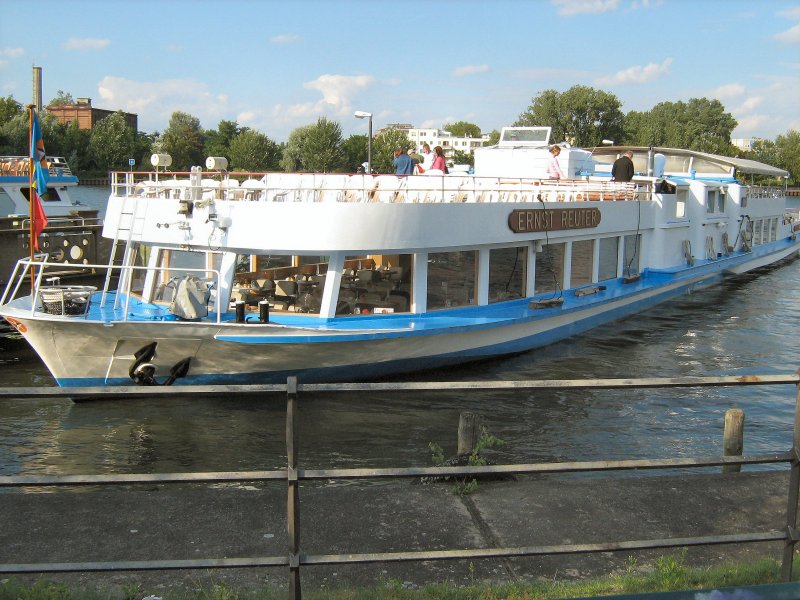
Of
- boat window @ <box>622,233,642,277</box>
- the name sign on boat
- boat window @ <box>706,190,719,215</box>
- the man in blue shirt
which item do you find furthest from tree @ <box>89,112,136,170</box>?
the name sign on boat

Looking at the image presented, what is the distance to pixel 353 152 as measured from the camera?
78.1 metres

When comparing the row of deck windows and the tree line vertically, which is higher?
the tree line

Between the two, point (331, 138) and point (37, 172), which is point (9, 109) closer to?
point (331, 138)

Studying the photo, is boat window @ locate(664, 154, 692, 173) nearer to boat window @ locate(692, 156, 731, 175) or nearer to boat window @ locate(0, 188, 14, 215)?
boat window @ locate(692, 156, 731, 175)

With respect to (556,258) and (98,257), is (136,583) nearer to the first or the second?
(556,258)

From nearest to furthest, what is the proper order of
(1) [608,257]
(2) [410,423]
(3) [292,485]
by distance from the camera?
1. (3) [292,485]
2. (2) [410,423]
3. (1) [608,257]

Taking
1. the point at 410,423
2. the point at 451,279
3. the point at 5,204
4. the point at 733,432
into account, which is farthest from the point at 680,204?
the point at 5,204

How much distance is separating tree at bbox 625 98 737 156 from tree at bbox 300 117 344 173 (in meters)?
49.9

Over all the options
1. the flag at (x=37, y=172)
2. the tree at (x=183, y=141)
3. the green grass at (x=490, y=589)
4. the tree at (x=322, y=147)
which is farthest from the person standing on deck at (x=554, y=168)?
the tree at (x=183, y=141)

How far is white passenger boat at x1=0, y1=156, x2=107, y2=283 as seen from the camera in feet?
71.7

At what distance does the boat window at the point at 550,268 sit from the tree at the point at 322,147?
5347cm

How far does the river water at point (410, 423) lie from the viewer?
33.9ft

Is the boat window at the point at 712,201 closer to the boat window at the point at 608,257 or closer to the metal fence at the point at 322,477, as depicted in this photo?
the boat window at the point at 608,257

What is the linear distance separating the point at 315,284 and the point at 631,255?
9.61 meters
